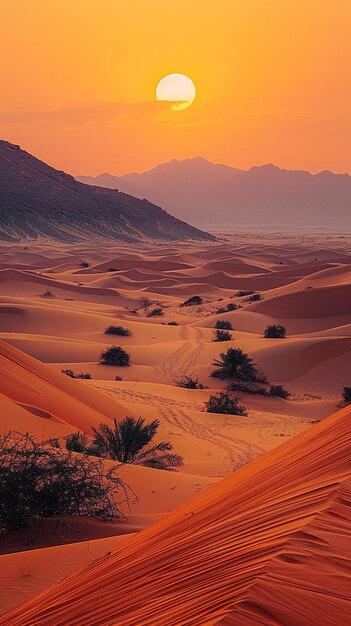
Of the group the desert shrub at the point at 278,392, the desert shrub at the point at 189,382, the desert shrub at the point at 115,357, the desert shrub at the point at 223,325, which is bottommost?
the desert shrub at the point at 278,392

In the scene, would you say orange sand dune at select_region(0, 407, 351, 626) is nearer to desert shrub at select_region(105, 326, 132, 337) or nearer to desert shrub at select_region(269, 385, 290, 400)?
desert shrub at select_region(269, 385, 290, 400)

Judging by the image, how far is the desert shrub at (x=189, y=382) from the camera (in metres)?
17.2

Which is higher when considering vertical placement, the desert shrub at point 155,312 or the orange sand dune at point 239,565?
the desert shrub at point 155,312

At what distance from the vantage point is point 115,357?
19.2 metres

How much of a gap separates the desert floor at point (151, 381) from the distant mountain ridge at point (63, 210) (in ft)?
190

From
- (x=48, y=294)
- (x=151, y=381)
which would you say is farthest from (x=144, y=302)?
(x=151, y=381)

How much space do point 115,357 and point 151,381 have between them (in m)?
1.67

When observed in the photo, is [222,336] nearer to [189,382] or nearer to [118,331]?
[118,331]

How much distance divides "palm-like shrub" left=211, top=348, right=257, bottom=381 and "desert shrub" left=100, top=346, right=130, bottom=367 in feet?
8.26

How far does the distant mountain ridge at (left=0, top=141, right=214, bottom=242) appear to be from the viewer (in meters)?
99.2

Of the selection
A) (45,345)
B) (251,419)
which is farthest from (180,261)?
(251,419)

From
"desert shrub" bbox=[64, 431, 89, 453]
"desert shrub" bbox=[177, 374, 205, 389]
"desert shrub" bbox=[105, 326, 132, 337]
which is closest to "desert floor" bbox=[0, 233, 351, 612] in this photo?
"desert shrub" bbox=[177, 374, 205, 389]

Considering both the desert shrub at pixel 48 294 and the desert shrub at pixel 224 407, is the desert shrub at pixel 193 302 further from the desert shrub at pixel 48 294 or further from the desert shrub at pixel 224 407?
the desert shrub at pixel 224 407

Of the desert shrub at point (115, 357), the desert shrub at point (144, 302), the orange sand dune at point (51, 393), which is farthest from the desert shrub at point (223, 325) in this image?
the orange sand dune at point (51, 393)
